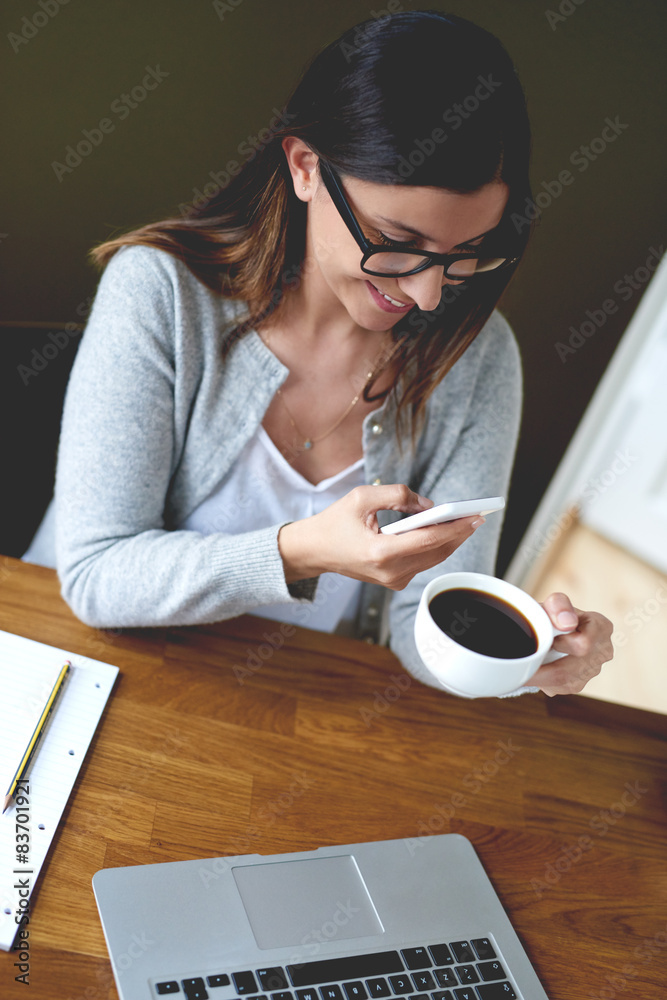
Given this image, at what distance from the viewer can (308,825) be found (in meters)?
0.78

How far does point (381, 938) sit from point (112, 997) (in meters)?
0.23

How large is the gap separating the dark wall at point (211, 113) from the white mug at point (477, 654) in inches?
27.0

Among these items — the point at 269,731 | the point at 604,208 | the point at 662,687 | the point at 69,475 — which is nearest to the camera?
the point at 269,731

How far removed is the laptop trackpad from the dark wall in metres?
0.68

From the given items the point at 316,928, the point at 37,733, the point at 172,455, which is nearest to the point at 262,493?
the point at 172,455

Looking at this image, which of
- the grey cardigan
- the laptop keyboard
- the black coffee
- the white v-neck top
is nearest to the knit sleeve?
the grey cardigan

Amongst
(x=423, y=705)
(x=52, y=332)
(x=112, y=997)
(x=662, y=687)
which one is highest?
(x=52, y=332)

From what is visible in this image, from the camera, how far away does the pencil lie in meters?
0.69

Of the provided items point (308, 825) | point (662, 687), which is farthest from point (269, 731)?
point (662, 687)

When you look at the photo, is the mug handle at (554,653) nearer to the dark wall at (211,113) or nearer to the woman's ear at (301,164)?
the woman's ear at (301,164)

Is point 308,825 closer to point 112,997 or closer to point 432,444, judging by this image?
point 112,997

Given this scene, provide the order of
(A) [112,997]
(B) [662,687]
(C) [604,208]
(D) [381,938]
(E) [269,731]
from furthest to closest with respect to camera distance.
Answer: (B) [662,687] → (C) [604,208] → (E) [269,731] → (D) [381,938] → (A) [112,997]

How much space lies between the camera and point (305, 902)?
71cm

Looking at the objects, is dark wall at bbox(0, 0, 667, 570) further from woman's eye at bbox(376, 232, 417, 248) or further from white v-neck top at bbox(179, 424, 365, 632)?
woman's eye at bbox(376, 232, 417, 248)
